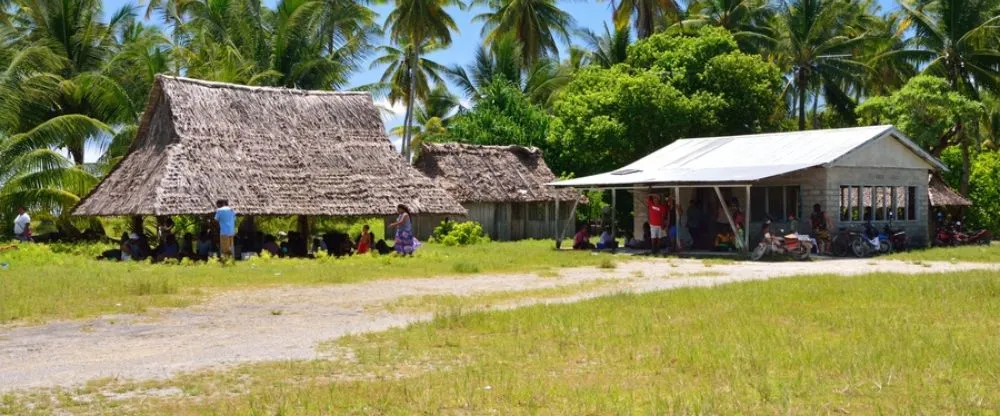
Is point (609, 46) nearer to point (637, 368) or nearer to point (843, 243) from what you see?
point (843, 243)

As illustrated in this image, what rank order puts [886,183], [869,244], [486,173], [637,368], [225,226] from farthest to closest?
[486,173] < [886,183] < [869,244] < [225,226] < [637,368]

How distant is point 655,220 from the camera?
25141 millimetres

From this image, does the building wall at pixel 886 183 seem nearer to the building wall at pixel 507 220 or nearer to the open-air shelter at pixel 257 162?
the open-air shelter at pixel 257 162

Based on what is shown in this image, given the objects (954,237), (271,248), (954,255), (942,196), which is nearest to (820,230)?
(954,255)

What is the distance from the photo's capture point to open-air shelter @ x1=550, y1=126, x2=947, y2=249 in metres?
24.8

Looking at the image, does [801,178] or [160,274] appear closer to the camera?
[160,274]

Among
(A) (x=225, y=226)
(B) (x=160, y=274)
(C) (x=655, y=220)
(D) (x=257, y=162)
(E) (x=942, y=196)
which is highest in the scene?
(D) (x=257, y=162)

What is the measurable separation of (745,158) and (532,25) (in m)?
18.2

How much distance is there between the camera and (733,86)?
34125mm

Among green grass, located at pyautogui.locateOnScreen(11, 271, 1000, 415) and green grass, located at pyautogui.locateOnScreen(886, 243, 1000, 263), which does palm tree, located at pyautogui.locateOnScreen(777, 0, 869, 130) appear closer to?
green grass, located at pyautogui.locateOnScreen(886, 243, 1000, 263)

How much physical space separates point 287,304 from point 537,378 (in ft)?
21.2

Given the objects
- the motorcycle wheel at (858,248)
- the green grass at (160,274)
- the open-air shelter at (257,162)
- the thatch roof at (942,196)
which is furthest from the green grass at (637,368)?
the thatch roof at (942,196)

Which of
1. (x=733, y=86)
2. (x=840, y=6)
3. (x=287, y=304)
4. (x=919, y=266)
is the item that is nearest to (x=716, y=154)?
(x=733, y=86)

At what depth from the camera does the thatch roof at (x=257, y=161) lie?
22.6m
